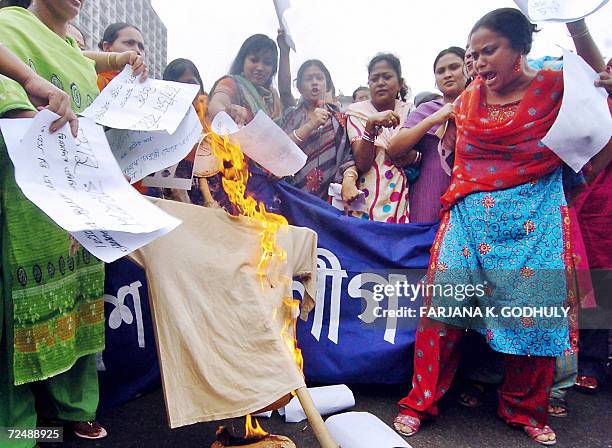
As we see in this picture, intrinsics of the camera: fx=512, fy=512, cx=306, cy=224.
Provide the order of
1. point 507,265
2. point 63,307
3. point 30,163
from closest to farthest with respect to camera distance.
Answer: point 30,163
point 63,307
point 507,265

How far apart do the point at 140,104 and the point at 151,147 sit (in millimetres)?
164

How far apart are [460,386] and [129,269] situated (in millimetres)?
1951

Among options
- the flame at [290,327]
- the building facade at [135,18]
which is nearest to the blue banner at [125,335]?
the flame at [290,327]

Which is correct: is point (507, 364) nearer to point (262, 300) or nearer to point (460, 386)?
point (460, 386)

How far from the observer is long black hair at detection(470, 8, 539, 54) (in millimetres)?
2414

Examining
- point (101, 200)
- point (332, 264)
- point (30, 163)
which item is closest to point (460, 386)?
point (332, 264)

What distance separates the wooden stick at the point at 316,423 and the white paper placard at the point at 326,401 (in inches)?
28.7

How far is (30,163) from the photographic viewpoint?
137 centimetres

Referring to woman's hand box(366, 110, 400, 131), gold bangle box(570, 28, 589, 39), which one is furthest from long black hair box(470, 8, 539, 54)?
woman's hand box(366, 110, 400, 131)

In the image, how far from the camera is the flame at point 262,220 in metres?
1.96

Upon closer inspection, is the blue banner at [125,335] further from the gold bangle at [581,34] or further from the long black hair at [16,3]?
the gold bangle at [581,34]

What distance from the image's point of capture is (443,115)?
2740mm

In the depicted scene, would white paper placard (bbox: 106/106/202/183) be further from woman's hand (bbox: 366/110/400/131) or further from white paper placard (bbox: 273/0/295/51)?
white paper placard (bbox: 273/0/295/51)

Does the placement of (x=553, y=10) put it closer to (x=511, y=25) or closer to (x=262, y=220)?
(x=511, y=25)
